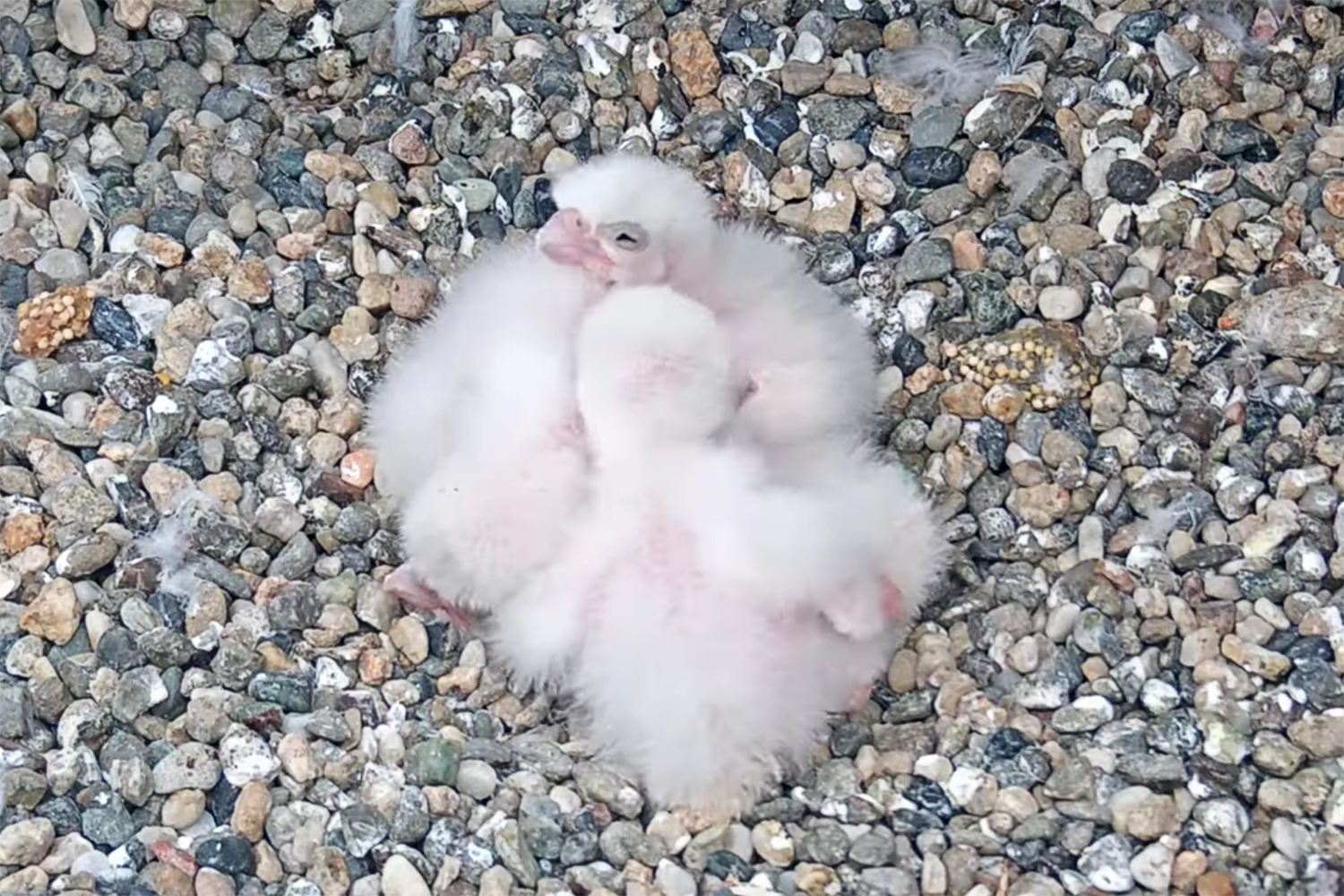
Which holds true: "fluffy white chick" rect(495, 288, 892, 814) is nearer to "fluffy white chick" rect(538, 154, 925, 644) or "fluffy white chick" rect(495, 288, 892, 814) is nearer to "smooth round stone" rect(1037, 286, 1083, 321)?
"fluffy white chick" rect(538, 154, 925, 644)

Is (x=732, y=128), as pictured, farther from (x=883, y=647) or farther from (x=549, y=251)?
(x=883, y=647)

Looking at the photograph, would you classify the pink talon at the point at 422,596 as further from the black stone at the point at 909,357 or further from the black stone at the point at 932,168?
the black stone at the point at 932,168

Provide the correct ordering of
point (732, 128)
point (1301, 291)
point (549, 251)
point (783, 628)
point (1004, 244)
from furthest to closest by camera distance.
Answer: point (732, 128), point (1004, 244), point (1301, 291), point (549, 251), point (783, 628)

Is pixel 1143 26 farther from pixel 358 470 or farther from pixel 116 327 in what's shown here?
pixel 116 327

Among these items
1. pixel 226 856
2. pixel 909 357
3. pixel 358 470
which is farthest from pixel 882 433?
pixel 226 856

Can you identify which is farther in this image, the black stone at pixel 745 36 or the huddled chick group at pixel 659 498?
the black stone at pixel 745 36

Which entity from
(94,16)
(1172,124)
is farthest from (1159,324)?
(94,16)

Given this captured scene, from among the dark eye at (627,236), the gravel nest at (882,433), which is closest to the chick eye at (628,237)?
the dark eye at (627,236)
